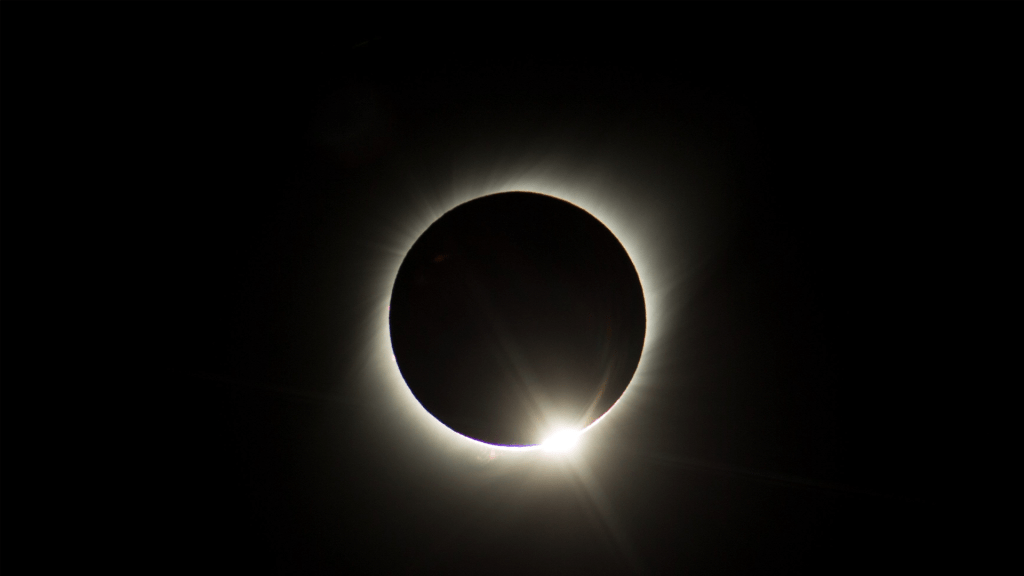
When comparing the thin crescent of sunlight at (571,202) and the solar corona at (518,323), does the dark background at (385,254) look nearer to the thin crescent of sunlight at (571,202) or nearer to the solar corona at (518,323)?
the thin crescent of sunlight at (571,202)

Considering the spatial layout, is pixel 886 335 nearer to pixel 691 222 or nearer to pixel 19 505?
pixel 691 222

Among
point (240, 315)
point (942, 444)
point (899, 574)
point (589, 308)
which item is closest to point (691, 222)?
point (589, 308)

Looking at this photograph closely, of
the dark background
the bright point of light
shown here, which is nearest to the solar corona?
the bright point of light

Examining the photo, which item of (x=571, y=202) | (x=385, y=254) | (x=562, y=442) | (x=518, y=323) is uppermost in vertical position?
(x=571, y=202)

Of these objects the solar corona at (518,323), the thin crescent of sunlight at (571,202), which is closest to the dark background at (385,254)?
the thin crescent of sunlight at (571,202)

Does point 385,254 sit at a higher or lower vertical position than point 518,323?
higher

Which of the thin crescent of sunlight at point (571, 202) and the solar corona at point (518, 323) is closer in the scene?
the solar corona at point (518, 323)

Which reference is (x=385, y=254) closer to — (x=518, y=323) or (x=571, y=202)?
(x=518, y=323)

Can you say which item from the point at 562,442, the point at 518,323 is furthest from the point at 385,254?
the point at 562,442
